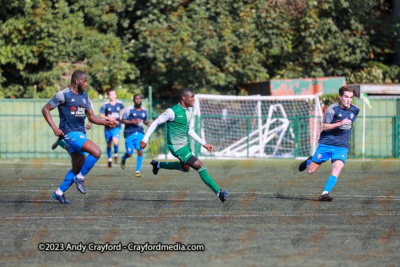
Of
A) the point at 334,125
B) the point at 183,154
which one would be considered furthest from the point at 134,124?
the point at 334,125

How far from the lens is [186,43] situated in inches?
1112

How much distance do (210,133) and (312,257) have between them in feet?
70.2

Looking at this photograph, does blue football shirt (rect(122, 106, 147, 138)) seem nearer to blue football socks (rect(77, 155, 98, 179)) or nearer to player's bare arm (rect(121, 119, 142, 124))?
player's bare arm (rect(121, 119, 142, 124))

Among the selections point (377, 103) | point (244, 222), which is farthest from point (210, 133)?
point (244, 222)

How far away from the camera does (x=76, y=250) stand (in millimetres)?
6273

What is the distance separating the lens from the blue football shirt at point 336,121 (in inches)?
434

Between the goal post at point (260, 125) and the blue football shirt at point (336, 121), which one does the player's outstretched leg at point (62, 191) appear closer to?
the blue football shirt at point (336, 121)

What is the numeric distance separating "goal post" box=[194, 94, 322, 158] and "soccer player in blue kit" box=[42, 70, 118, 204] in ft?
51.3

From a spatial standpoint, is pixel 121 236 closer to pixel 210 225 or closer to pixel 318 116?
pixel 210 225

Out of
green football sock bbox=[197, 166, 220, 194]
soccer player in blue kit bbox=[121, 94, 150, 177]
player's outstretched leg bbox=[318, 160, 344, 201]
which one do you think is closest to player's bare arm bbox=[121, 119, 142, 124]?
soccer player in blue kit bbox=[121, 94, 150, 177]

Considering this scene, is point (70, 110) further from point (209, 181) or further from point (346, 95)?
point (346, 95)

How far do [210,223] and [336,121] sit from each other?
3.85 m

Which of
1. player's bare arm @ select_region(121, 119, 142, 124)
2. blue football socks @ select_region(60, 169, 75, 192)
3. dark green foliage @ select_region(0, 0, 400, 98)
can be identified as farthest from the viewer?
dark green foliage @ select_region(0, 0, 400, 98)

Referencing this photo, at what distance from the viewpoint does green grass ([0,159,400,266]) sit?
6020 millimetres
